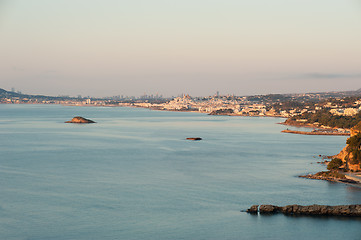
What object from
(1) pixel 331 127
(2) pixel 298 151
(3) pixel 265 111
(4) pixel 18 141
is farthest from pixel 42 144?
(3) pixel 265 111

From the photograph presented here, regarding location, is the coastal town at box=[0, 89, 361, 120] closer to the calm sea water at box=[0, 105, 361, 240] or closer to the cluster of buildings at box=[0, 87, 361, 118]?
the cluster of buildings at box=[0, 87, 361, 118]

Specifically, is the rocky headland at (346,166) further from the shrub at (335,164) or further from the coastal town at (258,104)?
the coastal town at (258,104)

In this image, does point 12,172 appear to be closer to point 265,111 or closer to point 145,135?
point 145,135

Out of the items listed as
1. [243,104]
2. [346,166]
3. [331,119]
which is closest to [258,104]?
[243,104]

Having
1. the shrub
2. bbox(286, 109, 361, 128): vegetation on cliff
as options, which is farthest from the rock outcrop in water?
bbox(286, 109, 361, 128): vegetation on cliff

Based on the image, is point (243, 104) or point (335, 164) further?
point (243, 104)

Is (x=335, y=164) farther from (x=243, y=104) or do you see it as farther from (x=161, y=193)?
(x=243, y=104)

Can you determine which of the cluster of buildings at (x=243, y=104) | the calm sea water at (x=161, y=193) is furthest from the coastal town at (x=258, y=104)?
the calm sea water at (x=161, y=193)

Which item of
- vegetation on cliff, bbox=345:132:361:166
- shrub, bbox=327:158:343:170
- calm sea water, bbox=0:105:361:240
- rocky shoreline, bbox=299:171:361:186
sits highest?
vegetation on cliff, bbox=345:132:361:166
